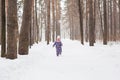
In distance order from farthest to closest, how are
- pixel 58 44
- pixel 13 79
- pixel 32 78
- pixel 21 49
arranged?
pixel 58 44
pixel 21 49
pixel 32 78
pixel 13 79

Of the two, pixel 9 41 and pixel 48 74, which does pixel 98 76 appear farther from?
pixel 9 41

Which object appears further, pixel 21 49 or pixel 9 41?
pixel 21 49

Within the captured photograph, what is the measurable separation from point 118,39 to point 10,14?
22028 millimetres

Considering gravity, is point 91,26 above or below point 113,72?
above

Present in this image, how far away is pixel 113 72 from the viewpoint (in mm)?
9430

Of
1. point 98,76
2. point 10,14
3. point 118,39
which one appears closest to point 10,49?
point 10,14

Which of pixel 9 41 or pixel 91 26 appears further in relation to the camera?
pixel 91 26

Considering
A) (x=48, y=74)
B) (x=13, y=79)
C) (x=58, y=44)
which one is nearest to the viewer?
(x=13, y=79)

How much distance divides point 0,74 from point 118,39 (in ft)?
83.2

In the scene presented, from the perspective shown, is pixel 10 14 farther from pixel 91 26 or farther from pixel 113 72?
pixel 91 26

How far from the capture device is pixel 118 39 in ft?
104

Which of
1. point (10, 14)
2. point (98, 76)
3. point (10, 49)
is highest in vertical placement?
point (10, 14)

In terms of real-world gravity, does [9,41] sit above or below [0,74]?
above

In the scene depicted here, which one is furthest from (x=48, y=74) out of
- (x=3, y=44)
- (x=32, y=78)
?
(x=3, y=44)
